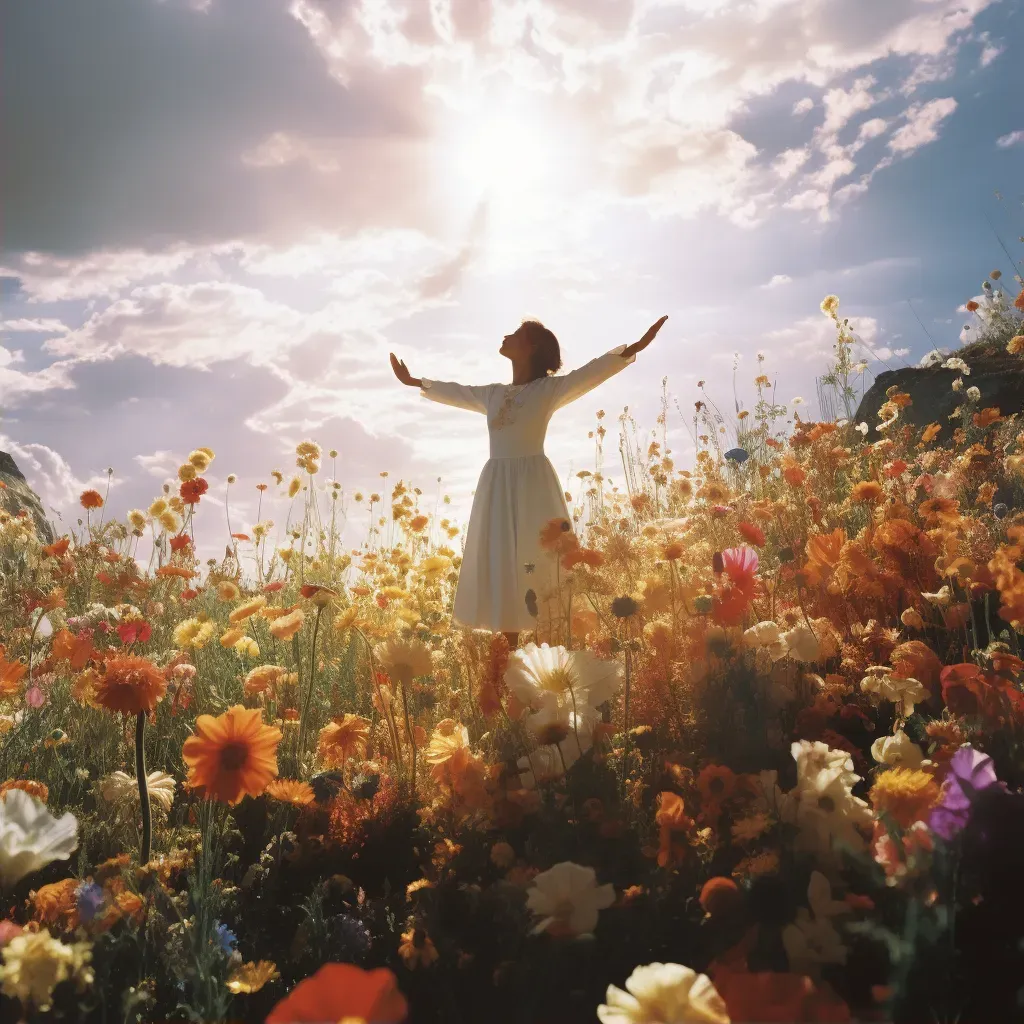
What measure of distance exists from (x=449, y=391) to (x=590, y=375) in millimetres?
908

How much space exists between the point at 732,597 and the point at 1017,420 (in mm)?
6151

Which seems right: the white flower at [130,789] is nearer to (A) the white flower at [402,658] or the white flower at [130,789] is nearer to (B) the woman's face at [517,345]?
(A) the white flower at [402,658]

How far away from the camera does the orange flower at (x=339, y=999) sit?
2.39 ft

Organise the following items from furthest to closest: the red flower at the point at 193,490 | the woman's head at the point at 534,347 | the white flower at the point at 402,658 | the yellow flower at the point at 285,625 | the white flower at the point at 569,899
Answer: the woman's head at the point at 534,347 < the red flower at the point at 193,490 < the yellow flower at the point at 285,625 < the white flower at the point at 402,658 < the white flower at the point at 569,899

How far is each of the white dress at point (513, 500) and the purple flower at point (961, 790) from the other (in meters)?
2.71

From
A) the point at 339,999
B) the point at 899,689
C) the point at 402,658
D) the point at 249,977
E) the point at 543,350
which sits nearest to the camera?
the point at 339,999

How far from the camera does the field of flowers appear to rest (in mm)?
974

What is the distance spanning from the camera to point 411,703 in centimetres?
276

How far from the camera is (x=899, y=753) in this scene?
1.36 m

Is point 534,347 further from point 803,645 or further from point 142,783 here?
point 142,783

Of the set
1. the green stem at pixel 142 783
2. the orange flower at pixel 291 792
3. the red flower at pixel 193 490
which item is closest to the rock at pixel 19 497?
the red flower at pixel 193 490

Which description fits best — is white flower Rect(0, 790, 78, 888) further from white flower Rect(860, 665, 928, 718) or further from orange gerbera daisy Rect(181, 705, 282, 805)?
white flower Rect(860, 665, 928, 718)

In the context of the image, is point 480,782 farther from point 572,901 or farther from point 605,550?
point 605,550

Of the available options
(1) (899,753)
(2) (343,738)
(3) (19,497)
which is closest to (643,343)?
(2) (343,738)
